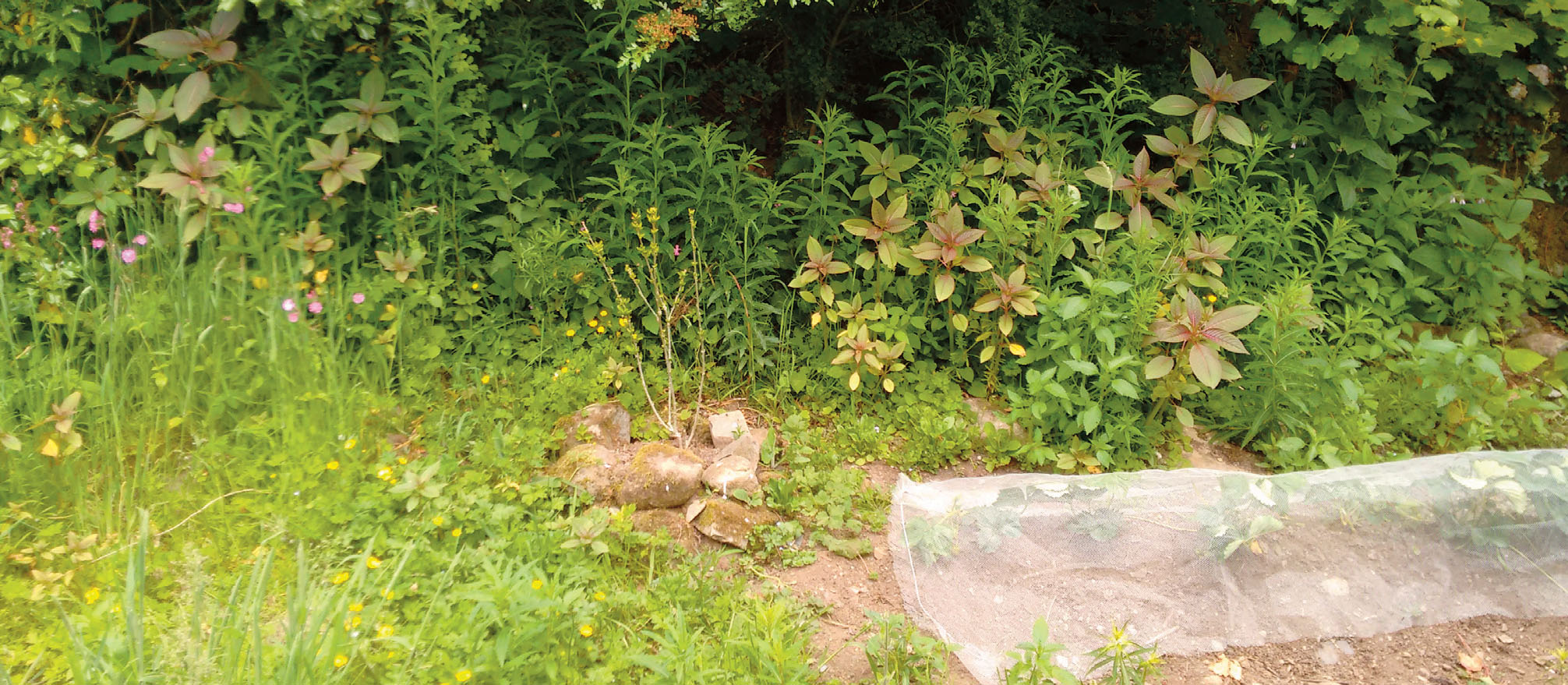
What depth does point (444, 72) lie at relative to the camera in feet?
11.1

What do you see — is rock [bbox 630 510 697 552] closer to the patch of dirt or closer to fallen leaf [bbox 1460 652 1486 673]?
the patch of dirt

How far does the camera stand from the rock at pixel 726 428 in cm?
316

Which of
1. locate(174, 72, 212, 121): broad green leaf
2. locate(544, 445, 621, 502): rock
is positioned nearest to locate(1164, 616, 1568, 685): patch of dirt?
locate(544, 445, 621, 502): rock

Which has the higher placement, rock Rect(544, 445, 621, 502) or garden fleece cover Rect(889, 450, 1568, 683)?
rock Rect(544, 445, 621, 502)

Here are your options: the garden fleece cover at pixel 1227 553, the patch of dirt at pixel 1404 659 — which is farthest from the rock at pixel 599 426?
the patch of dirt at pixel 1404 659

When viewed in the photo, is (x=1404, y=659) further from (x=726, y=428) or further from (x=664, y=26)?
(x=664, y=26)

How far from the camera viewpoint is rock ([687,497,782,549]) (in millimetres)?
2764

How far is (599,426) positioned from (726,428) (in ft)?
1.39

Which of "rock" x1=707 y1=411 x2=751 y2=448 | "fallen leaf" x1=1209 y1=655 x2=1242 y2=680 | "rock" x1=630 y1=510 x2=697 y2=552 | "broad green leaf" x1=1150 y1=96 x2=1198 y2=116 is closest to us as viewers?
"fallen leaf" x1=1209 y1=655 x2=1242 y2=680

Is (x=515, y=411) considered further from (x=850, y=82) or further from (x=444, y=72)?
(x=850, y=82)

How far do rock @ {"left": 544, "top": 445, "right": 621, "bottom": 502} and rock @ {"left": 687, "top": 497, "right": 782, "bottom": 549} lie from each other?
0.26 metres

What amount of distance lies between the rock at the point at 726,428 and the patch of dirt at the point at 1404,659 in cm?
146

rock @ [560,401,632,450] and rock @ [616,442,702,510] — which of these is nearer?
rock @ [616,442,702,510]

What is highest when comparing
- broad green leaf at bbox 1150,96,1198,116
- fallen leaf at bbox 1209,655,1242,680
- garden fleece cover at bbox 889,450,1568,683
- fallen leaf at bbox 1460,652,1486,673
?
broad green leaf at bbox 1150,96,1198,116
